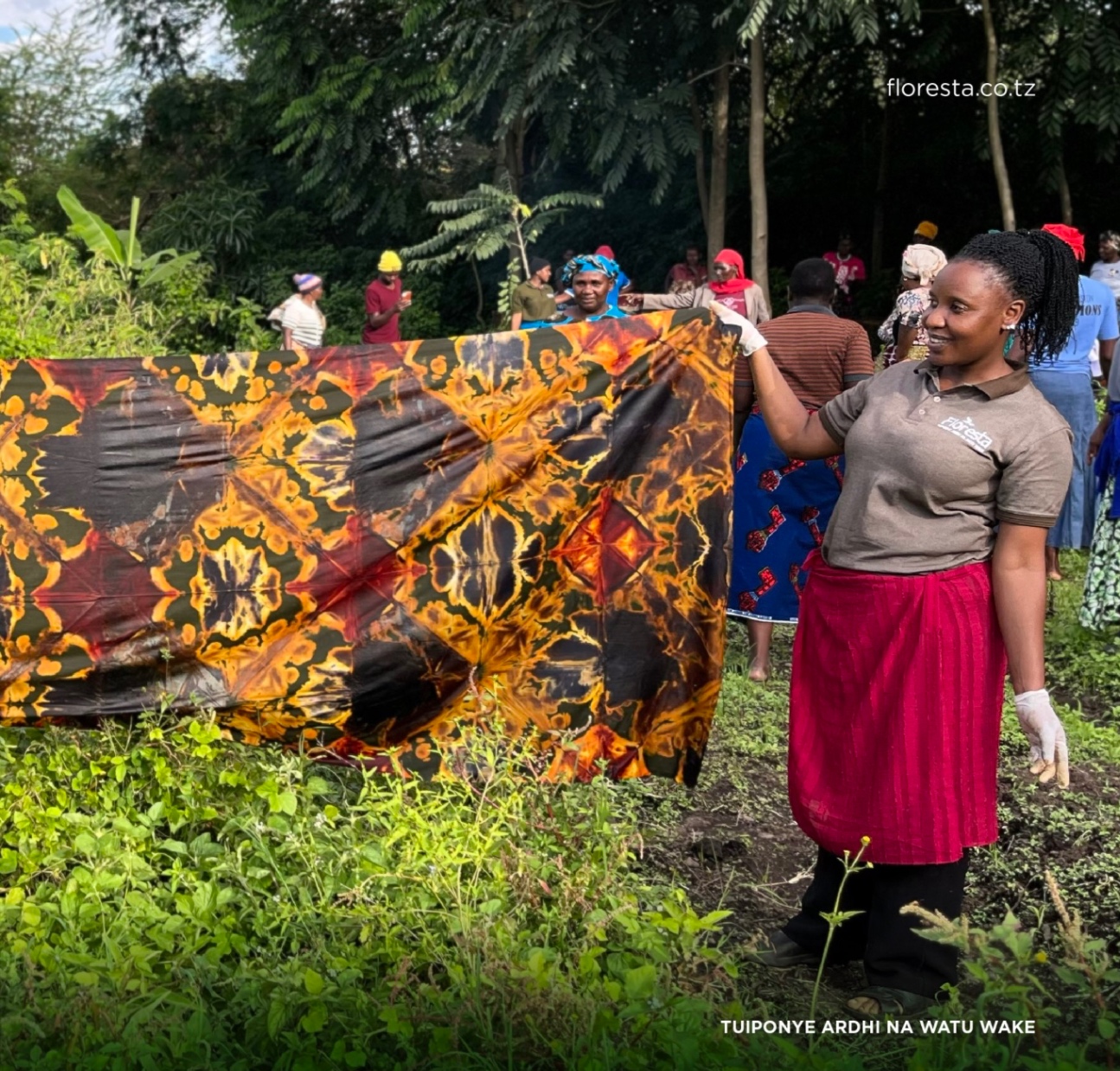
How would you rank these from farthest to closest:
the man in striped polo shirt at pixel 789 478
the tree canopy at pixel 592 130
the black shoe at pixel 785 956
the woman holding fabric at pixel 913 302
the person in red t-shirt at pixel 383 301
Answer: the tree canopy at pixel 592 130 < the person in red t-shirt at pixel 383 301 < the man in striped polo shirt at pixel 789 478 < the woman holding fabric at pixel 913 302 < the black shoe at pixel 785 956

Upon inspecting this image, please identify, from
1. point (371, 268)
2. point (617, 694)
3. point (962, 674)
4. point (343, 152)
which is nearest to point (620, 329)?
point (617, 694)

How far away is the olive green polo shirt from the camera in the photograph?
3062 mm

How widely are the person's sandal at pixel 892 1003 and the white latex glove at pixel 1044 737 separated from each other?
0.62 metres

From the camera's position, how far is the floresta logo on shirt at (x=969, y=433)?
3.07 m

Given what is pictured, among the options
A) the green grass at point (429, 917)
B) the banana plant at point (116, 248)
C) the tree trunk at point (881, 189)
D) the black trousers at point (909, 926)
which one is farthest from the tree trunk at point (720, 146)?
the black trousers at point (909, 926)

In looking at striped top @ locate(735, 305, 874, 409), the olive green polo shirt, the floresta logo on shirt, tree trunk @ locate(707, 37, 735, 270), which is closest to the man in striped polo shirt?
striped top @ locate(735, 305, 874, 409)

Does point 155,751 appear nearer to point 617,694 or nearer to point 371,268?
point 617,694

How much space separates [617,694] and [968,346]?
4.88 feet

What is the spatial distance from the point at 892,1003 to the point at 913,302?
11.0 feet

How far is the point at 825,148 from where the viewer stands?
19141mm

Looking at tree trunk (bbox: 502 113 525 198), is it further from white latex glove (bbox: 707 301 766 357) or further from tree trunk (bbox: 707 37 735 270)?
white latex glove (bbox: 707 301 766 357)

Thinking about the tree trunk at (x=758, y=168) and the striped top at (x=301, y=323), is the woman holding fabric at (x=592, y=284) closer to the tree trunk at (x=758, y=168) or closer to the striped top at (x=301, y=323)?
the striped top at (x=301, y=323)

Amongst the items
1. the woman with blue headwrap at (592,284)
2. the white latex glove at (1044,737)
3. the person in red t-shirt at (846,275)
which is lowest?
the white latex glove at (1044,737)

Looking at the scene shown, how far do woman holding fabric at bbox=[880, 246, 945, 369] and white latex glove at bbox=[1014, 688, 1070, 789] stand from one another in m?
2.88
